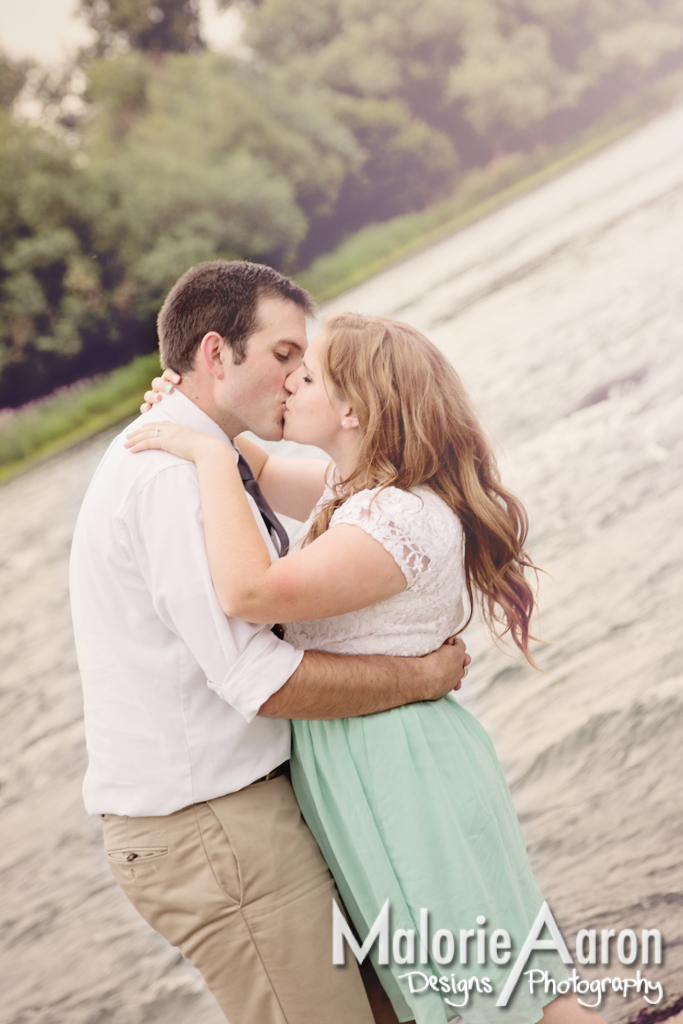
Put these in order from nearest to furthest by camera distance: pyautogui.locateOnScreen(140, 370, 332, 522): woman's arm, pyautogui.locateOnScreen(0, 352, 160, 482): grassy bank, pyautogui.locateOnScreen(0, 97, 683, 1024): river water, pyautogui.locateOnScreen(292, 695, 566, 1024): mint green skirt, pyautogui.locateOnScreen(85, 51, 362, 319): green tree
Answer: pyautogui.locateOnScreen(292, 695, 566, 1024): mint green skirt → pyautogui.locateOnScreen(140, 370, 332, 522): woman's arm → pyautogui.locateOnScreen(0, 97, 683, 1024): river water → pyautogui.locateOnScreen(0, 352, 160, 482): grassy bank → pyautogui.locateOnScreen(85, 51, 362, 319): green tree

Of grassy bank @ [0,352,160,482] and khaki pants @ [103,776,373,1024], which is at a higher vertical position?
grassy bank @ [0,352,160,482]

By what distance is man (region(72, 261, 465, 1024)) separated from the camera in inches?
44.8

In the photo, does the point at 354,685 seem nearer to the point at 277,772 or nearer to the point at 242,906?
the point at 277,772

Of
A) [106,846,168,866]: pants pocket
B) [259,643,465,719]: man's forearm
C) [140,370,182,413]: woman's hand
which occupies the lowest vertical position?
[106,846,168,866]: pants pocket

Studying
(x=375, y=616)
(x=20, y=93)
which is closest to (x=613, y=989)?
(x=375, y=616)

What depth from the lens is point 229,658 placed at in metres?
1.11

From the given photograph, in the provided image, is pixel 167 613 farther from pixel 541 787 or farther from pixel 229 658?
pixel 541 787

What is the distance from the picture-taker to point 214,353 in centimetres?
134

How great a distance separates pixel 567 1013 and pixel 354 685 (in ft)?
1.99

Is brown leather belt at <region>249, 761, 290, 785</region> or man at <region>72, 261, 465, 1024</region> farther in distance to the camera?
brown leather belt at <region>249, 761, 290, 785</region>

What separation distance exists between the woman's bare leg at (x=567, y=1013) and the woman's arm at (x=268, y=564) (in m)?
0.69

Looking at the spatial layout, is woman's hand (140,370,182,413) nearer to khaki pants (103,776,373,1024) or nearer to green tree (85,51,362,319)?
khaki pants (103,776,373,1024)

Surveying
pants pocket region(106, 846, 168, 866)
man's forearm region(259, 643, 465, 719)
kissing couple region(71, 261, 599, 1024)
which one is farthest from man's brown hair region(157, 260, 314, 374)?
pants pocket region(106, 846, 168, 866)

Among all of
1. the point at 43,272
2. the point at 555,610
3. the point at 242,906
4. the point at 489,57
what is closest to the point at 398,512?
the point at 242,906
